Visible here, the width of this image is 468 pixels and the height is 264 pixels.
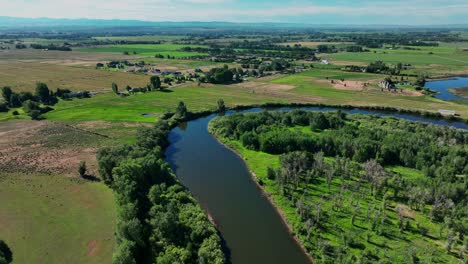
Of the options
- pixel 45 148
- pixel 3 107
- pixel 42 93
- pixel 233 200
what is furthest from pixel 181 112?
pixel 3 107

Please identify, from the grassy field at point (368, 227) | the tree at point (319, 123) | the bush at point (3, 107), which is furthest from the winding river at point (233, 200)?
the bush at point (3, 107)

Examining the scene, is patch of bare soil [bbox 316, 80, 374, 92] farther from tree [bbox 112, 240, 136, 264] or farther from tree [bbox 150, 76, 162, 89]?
tree [bbox 112, 240, 136, 264]

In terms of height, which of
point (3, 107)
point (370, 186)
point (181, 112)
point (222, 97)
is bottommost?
point (370, 186)

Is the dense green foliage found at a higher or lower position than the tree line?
lower

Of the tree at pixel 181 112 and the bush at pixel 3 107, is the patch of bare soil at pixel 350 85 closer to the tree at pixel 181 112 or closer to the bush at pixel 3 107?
the tree at pixel 181 112

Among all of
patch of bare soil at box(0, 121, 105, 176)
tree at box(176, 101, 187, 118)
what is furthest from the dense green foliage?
patch of bare soil at box(0, 121, 105, 176)

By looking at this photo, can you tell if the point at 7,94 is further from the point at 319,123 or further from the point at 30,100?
the point at 319,123

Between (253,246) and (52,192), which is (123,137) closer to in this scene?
(52,192)
